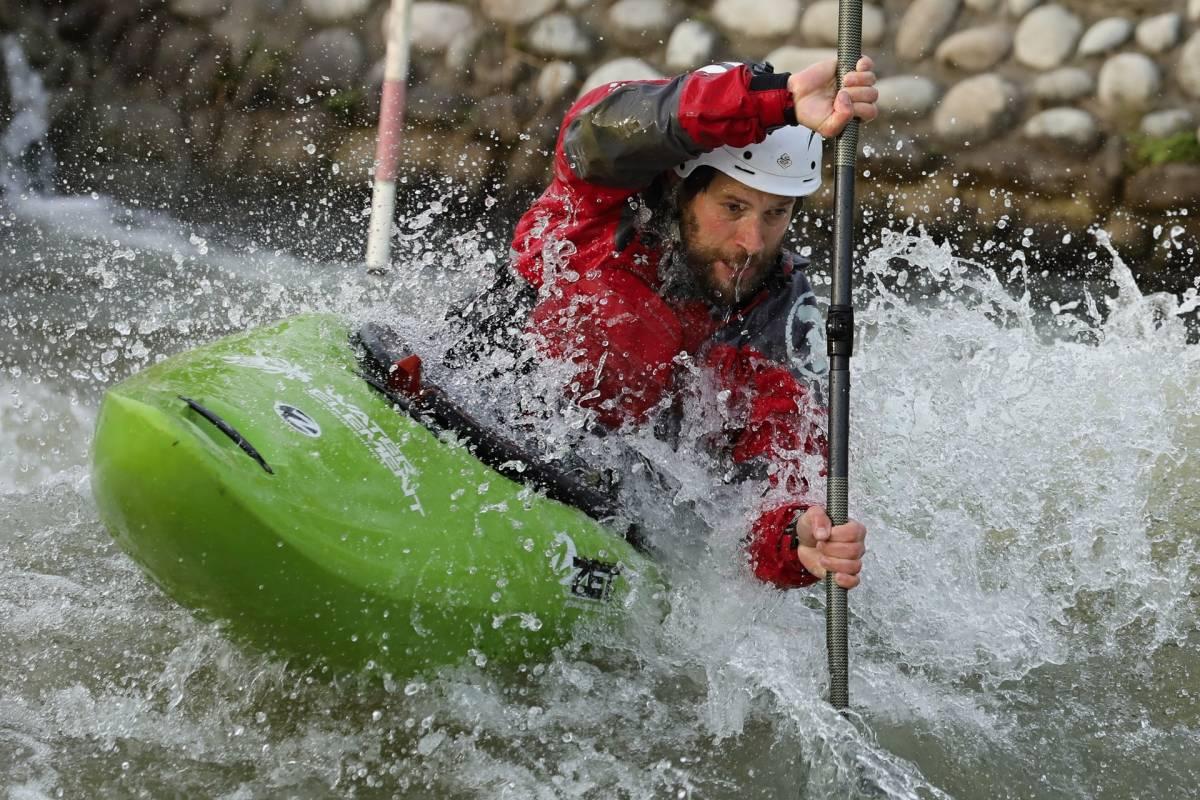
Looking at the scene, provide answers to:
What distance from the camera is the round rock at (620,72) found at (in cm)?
727

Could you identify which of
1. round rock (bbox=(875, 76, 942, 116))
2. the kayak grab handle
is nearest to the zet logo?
the kayak grab handle

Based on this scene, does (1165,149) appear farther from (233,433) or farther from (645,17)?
(233,433)

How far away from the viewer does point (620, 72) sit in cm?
732

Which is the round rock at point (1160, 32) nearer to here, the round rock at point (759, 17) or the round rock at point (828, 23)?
the round rock at point (828, 23)

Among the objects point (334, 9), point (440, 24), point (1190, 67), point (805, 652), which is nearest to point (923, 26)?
point (1190, 67)

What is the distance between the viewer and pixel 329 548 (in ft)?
9.07

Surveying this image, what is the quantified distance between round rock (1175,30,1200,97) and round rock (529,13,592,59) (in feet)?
10.2

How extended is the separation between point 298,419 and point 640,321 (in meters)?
0.97

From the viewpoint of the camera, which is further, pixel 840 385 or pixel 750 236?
pixel 750 236

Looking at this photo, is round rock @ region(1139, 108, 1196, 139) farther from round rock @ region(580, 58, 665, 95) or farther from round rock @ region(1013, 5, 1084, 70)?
round rock @ region(580, 58, 665, 95)

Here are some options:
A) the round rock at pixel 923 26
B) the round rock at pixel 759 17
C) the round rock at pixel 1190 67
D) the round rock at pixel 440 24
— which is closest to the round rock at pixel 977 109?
the round rock at pixel 923 26

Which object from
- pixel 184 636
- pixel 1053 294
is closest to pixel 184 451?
pixel 184 636

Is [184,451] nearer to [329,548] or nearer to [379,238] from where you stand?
[329,548]

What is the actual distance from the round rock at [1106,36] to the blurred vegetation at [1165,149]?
1.61ft
